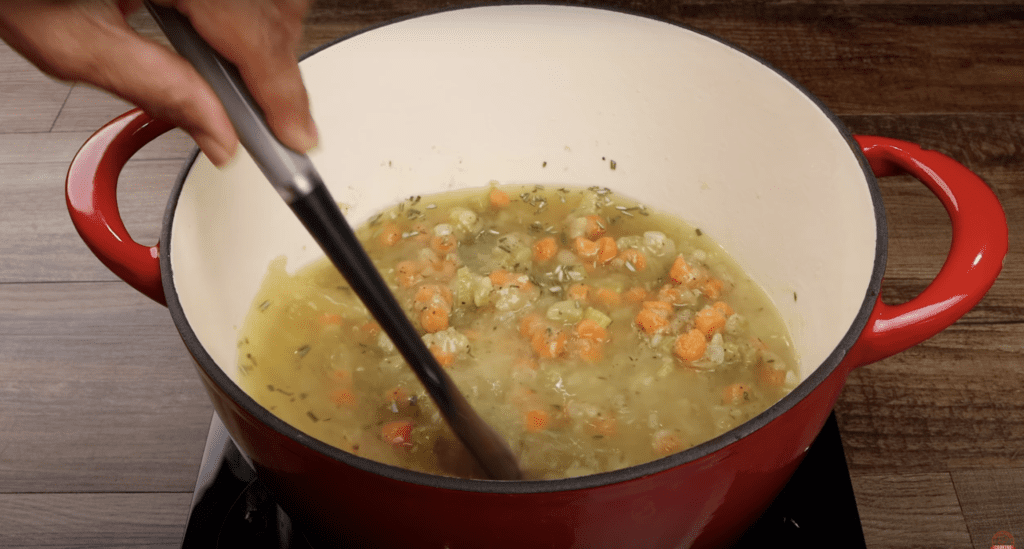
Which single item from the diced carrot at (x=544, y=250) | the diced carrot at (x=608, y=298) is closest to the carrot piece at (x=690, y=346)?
the diced carrot at (x=608, y=298)

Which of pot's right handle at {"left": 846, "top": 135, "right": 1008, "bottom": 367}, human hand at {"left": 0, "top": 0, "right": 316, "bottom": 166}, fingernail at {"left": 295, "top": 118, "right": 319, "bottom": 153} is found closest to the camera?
human hand at {"left": 0, "top": 0, "right": 316, "bottom": 166}

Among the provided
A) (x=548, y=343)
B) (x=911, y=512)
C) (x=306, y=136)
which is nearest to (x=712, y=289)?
(x=548, y=343)

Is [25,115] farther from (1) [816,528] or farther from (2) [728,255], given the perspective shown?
(1) [816,528]

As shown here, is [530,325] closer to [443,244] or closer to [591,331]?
[591,331]

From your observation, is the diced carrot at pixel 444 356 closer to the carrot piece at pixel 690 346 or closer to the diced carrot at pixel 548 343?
the diced carrot at pixel 548 343

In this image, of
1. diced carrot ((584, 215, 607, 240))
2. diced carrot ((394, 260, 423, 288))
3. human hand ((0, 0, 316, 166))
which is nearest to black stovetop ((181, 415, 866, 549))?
diced carrot ((394, 260, 423, 288))

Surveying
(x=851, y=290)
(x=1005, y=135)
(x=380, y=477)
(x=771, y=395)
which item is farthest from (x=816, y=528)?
(x=1005, y=135)

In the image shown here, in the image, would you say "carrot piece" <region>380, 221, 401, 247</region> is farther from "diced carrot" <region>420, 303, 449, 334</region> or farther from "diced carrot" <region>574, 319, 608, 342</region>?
"diced carrot" <region>574, 319, 608, 342</region>
